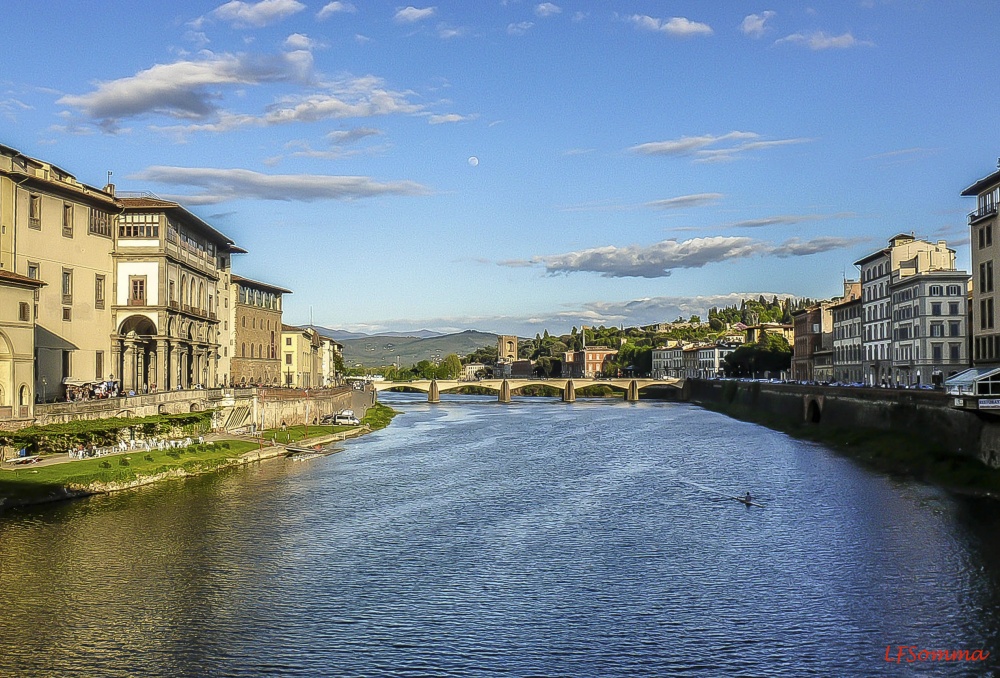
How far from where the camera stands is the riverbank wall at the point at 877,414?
51.3 meters

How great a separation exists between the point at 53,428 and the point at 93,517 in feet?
38.4

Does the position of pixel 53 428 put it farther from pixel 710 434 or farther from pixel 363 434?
pixel 710 434

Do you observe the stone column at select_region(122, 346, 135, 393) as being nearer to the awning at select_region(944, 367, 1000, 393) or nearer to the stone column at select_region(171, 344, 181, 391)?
the stone column at select_region(171, 344, 181, 391)

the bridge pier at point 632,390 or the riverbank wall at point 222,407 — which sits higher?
the riverbank wall at point 222,407

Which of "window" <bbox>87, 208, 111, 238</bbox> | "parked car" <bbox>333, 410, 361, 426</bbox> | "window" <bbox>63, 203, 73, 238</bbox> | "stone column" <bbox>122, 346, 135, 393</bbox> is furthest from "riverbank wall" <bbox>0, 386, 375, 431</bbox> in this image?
"window" <bbox>87, 208, 111, 238</bbox>

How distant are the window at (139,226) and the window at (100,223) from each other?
4.17 feet

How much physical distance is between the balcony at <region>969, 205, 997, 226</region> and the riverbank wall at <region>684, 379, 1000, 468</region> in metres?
14.0

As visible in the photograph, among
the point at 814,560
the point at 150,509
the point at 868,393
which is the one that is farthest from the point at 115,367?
the point at 868,393

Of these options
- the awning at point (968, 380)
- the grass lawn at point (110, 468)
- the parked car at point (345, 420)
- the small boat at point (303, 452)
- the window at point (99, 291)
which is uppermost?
the window at point (99, 291)

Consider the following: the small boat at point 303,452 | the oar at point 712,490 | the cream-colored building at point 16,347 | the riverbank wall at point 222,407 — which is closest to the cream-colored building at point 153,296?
the riverbank wall at point 222,407

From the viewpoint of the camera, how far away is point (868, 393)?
245ft

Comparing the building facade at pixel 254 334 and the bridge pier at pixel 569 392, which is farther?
the bridge pier at pixel 569 392

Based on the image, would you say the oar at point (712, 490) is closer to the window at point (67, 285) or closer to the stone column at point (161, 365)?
the stone column at point (161, 365)

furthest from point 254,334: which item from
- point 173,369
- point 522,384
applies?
point 522,384
